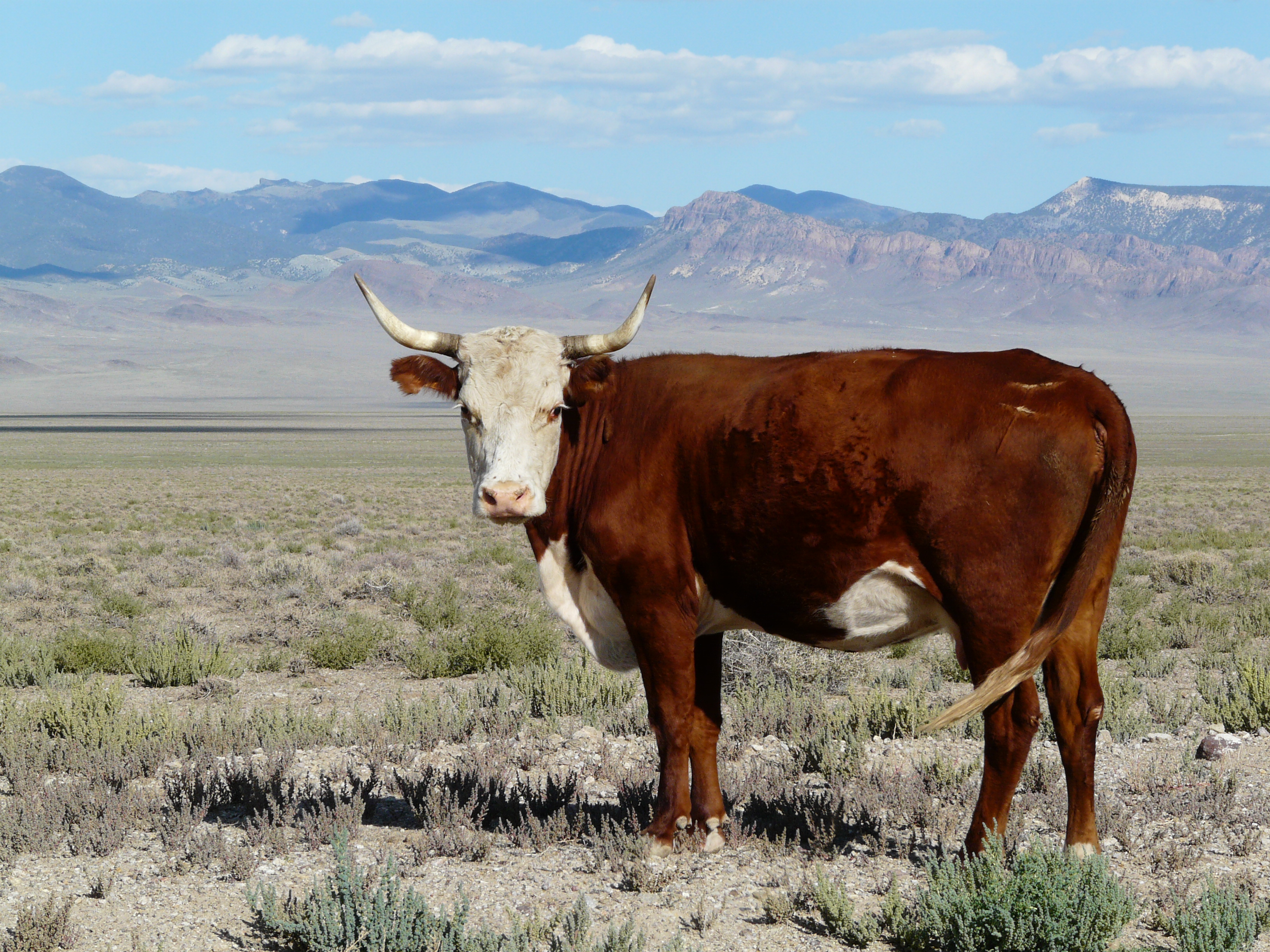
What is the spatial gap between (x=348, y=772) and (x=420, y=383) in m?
2.20

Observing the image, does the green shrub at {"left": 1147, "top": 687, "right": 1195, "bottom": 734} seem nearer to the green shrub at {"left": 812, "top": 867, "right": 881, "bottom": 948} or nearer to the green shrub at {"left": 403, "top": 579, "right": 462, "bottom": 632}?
the green shrub at {"left": 812, "top": 867, "right": 881, "bottom": 948}

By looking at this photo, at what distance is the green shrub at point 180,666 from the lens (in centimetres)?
966

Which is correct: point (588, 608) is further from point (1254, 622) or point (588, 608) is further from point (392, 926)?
point (1254, 622)

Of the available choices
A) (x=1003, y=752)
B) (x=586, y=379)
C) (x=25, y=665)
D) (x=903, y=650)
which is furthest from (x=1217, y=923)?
(x=25, y=665)

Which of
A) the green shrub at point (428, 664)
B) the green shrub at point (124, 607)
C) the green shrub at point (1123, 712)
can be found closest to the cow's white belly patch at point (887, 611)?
the green shrub at point (1123, 712)

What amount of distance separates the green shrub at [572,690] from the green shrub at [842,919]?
3454mm

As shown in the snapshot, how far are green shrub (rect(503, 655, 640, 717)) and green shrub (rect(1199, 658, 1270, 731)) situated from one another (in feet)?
12.5

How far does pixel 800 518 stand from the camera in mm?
5008

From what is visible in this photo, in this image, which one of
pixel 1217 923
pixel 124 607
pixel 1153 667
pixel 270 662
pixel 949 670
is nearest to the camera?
pixel 1217 923

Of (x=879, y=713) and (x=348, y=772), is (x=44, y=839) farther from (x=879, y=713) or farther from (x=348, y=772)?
(x=879, y=713)

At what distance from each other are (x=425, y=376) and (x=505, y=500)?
103cm

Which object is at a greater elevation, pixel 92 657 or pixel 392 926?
pixel 392 926

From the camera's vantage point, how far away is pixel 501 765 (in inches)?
268

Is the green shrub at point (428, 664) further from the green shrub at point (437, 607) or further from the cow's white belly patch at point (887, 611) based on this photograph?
the cow's white belly patch at point (887, 611)
